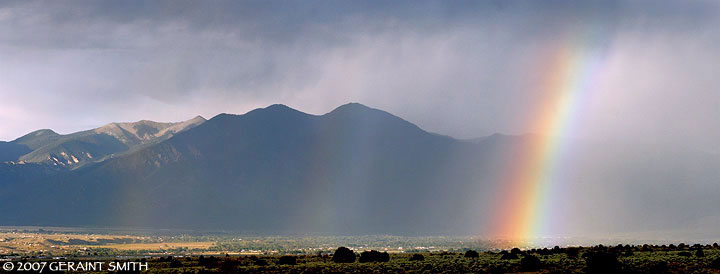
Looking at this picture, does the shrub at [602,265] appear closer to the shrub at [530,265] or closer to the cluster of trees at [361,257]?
the shrub at [530,265]

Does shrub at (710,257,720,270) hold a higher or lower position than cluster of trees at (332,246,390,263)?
Result: higher

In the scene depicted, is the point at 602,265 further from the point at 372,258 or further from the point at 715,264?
the point at 372,258

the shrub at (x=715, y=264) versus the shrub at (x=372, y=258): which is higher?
the shrub at (x=715, y=264)

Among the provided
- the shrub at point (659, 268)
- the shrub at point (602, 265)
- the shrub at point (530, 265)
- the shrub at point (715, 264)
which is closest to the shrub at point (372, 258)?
the shrub at point (530, 265)

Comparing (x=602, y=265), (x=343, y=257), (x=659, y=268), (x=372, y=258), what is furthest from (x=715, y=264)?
(x=343, y=257)

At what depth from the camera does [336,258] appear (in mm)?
88500

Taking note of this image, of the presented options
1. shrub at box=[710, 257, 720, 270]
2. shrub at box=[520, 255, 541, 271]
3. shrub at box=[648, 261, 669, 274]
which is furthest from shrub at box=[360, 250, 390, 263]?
shrub at box=[710, 257, 720, 270]

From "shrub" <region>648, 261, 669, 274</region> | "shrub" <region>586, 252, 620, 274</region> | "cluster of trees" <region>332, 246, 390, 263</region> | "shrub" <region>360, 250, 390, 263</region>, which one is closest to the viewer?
"shrub" <region>648, 261, 669, 274</region>

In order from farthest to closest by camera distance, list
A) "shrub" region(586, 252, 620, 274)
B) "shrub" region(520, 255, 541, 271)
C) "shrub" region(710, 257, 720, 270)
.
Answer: "shrub" region(520, 255, 541, 271) → "shrub" region(710, 257, 720, 270) → "shrub" region(586, 252, 620, 274)

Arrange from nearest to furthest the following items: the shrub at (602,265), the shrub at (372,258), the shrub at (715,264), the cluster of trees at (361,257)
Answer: the shrub at (602,265)
the shrub at (715,264)
the shrub at (372,258)
the cluster of trees at (361,257)

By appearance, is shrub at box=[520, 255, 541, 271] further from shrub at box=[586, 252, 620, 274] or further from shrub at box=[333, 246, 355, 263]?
shrub at box=[333, 246, 355, 263]

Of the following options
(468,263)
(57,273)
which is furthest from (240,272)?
(468,263)

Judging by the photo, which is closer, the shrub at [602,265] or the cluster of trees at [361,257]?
the shrub at [602,265]

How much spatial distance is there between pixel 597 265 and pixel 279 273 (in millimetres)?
29628
